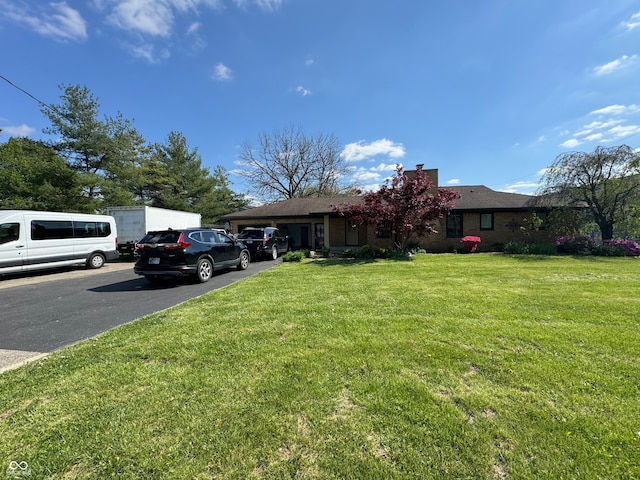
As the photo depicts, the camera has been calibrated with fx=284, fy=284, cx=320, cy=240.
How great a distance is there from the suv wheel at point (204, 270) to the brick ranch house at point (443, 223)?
849 centimetres

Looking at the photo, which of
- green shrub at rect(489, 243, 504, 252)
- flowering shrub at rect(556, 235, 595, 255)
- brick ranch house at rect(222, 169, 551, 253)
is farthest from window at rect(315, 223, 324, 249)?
flowering shrub at rect(556, 235, 595, 255)

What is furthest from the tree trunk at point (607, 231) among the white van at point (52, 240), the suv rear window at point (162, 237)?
the white van at point (52, 240)

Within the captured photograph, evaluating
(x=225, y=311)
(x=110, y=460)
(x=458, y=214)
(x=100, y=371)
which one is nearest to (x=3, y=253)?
(x=225, y=311)

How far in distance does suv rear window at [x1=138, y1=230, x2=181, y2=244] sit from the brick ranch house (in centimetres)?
956

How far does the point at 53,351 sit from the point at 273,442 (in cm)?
365

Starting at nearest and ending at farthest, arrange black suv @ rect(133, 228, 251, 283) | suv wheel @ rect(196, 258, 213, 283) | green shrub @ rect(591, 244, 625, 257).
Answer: black suv @ rect(133, 228, 251, 283)
suv wheel @ rect(196, 258, 213, 283)
green shrub @ rect(591, 244, 625, 257)

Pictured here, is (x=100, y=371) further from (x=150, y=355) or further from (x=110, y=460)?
(x=110, y=460)

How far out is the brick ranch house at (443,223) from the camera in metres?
16.0

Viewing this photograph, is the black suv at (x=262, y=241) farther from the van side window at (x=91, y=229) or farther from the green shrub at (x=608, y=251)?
the green shrub at (x=608, y=251)

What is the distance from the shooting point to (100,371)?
120 inches

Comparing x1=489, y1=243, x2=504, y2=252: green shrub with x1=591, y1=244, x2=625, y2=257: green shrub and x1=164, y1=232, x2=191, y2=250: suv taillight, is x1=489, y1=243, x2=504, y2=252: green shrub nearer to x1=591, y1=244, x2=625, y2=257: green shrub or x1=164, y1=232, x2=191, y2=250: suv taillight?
x1=591, y1=244, x2=625, y2=257: green shrub

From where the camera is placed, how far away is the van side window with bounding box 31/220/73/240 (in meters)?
10.3

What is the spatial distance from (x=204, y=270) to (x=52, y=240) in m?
7.10

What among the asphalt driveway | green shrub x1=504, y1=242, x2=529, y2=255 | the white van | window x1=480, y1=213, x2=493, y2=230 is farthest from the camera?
window x1=480, y1=213, x2=493, y2=230
